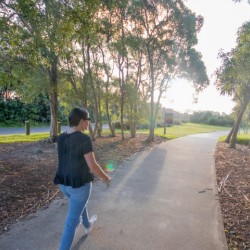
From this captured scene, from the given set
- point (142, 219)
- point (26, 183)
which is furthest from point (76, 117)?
point (26, 183)

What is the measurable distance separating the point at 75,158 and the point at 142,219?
2127 millimetres

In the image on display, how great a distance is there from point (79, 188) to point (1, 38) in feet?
15.3

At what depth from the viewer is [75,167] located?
10.9ft

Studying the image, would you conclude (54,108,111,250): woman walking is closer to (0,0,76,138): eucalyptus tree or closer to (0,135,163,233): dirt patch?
(0,135,163,233): dirt patch

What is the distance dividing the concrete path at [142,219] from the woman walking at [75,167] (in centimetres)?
59

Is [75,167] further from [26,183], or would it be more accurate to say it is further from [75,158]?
[26,183]

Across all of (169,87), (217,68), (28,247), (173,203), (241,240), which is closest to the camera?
(28,247)

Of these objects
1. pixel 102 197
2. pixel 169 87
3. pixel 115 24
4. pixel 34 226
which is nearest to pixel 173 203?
pixel 102 197

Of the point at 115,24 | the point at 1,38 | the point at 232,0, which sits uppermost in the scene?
the point at 115,24

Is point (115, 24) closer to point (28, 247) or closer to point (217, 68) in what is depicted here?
point (217, 68)

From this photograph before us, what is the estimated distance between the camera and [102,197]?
5.77 meters

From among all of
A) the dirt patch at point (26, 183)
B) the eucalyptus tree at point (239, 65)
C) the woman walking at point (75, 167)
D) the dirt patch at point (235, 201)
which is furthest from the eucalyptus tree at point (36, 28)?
the eucalyptus tree at point (239, 65)

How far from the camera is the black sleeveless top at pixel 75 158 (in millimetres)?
3232

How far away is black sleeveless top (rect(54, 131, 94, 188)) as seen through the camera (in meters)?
3.23
